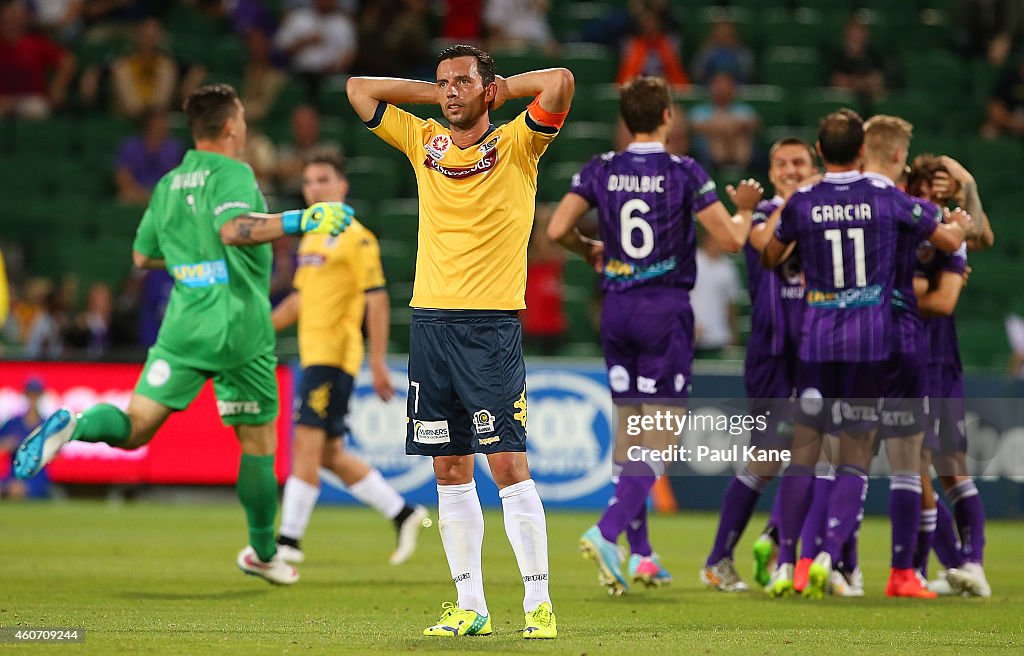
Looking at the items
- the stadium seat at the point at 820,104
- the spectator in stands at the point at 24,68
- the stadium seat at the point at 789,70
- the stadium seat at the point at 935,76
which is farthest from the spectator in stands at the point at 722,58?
the spectator in stands at the point at 24,68

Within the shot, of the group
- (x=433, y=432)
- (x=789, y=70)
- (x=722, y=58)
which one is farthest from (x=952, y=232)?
(x=789, y=70)

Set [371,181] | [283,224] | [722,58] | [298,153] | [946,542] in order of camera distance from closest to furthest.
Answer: [283,224]
[946,542]
[298,153]
[371,181]
[722,58]

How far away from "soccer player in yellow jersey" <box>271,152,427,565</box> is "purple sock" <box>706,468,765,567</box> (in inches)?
95.9

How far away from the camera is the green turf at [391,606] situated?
20.2 ft

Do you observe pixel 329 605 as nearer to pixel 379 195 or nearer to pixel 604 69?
pixel 379 195

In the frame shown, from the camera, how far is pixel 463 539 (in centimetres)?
656

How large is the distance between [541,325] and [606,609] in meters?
8.46

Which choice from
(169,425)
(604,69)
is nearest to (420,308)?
(169,425)

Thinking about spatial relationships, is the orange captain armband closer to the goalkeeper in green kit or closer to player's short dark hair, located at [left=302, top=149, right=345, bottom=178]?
the goalkeeper in green kit

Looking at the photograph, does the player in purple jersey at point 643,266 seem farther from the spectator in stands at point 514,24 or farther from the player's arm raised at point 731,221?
the spectator in stands at point 514,24

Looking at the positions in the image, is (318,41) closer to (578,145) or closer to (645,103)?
Answer: (578,145)

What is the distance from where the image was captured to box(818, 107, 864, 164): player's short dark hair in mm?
8008

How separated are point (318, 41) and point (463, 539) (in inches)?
536

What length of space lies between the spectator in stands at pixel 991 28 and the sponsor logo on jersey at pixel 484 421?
1535 centimetres
